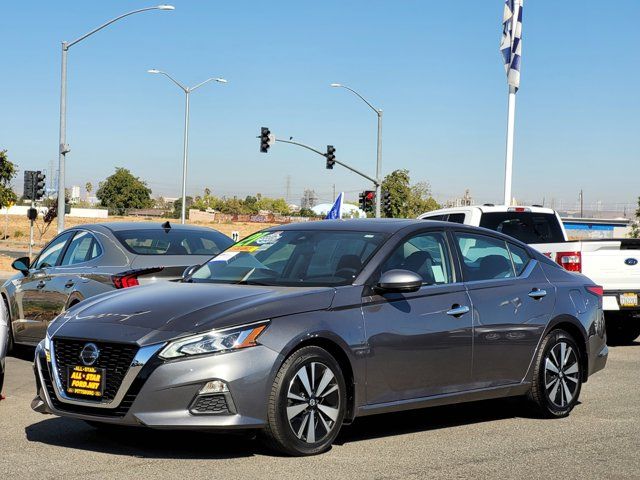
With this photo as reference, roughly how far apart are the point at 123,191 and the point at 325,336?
181m

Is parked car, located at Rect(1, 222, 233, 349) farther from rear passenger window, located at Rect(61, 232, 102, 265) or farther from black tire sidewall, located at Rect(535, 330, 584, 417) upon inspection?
black tire sidewall, located at Rect(535, 330, 584, 417)

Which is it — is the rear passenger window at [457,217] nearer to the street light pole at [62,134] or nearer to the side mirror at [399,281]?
the side mirror at [399,281]

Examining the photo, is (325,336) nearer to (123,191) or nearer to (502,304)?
(502,304)

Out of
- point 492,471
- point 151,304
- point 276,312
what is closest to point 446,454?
point 492,471

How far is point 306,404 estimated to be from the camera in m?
6.42

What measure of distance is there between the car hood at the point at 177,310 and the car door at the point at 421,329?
0.50m

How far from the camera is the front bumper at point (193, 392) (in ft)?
19.8

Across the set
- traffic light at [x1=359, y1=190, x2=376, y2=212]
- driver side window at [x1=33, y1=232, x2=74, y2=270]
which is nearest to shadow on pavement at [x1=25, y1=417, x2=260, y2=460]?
driver side window at [x1=33, y1=232, x2=74, y2=270]

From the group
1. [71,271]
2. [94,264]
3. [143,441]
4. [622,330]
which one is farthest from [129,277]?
[622,330]

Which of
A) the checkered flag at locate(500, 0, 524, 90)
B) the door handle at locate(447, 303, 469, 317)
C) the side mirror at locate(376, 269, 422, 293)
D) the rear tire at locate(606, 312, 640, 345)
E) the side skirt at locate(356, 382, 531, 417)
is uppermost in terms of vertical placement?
the checkered flag at locate(500, 0, 524, 90)

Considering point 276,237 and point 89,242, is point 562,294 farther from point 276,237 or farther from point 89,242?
point 89,242

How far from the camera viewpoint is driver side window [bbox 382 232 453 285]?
7.43 metres

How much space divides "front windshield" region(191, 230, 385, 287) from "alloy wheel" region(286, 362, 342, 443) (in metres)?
0.74

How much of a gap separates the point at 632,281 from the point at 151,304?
8.98 m
